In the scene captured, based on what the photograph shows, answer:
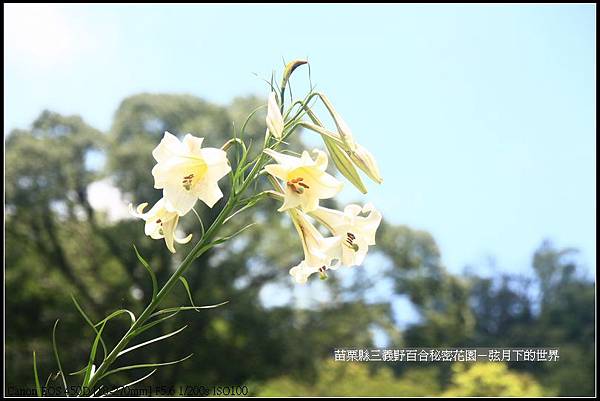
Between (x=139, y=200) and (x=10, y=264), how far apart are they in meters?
1.72

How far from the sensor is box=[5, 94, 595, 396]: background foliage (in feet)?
23.8

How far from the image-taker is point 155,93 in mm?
7633

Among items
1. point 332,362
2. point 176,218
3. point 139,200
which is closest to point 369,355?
point 332,362

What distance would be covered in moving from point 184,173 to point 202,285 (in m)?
6.85

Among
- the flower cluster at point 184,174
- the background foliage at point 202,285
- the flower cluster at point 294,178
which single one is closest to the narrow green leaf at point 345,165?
the flower cluster at point 294,178

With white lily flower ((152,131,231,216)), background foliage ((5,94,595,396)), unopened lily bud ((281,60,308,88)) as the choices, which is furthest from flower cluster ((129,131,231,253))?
background foliage ((5,94,595,396))

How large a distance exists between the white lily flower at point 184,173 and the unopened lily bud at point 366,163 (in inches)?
5.6

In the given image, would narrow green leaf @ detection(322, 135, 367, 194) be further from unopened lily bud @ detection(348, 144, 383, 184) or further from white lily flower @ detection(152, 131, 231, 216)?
white lily flower @ detection(152, 131, 231, 216)

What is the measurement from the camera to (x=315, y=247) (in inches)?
27.0

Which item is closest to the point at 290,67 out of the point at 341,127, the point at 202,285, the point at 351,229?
the point at 341,127

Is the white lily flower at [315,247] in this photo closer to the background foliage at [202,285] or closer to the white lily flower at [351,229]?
the white lily flower at [351,229]

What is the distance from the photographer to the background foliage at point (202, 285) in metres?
7.25

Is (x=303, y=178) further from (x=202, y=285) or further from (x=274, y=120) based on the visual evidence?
(x=202, y=285)

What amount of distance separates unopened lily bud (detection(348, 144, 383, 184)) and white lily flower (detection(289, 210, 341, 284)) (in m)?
0.08
